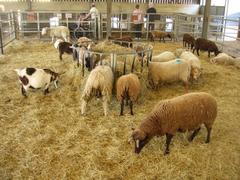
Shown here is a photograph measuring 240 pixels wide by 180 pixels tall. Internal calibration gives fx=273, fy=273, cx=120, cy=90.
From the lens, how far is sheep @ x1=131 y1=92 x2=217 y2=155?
374 cm

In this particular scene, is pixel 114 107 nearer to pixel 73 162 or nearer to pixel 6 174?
pixel 73 162

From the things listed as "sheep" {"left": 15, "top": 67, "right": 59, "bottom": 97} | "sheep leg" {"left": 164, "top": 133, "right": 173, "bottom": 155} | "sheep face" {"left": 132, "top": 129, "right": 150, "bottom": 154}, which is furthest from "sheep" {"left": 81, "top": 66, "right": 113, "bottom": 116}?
"sheep leg" {"left": 164, "top": 133, "right": 173, "bottom": 155}

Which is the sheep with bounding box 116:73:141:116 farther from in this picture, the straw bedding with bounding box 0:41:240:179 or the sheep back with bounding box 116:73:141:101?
the straw bedding with bounding box 0:41:240:179

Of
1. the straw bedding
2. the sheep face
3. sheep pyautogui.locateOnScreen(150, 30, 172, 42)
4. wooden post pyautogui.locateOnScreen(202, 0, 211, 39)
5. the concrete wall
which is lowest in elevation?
the straw bedding

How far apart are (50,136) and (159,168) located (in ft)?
5.80

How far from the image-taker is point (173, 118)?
148 inches

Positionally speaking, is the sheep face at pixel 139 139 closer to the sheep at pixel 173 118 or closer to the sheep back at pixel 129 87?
the sheep at pixel 173 118

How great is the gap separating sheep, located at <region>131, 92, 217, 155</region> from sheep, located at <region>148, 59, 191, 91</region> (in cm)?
206

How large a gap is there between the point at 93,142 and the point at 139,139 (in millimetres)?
795

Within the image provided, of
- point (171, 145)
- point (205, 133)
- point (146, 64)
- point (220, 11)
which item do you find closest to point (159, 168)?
point (171, 145)

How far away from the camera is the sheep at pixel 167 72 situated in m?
5.99

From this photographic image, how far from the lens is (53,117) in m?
4.89

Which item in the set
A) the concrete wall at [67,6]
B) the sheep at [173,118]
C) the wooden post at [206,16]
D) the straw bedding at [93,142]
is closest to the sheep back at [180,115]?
the sheep at [173,118]

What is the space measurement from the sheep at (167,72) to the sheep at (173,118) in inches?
81.0
